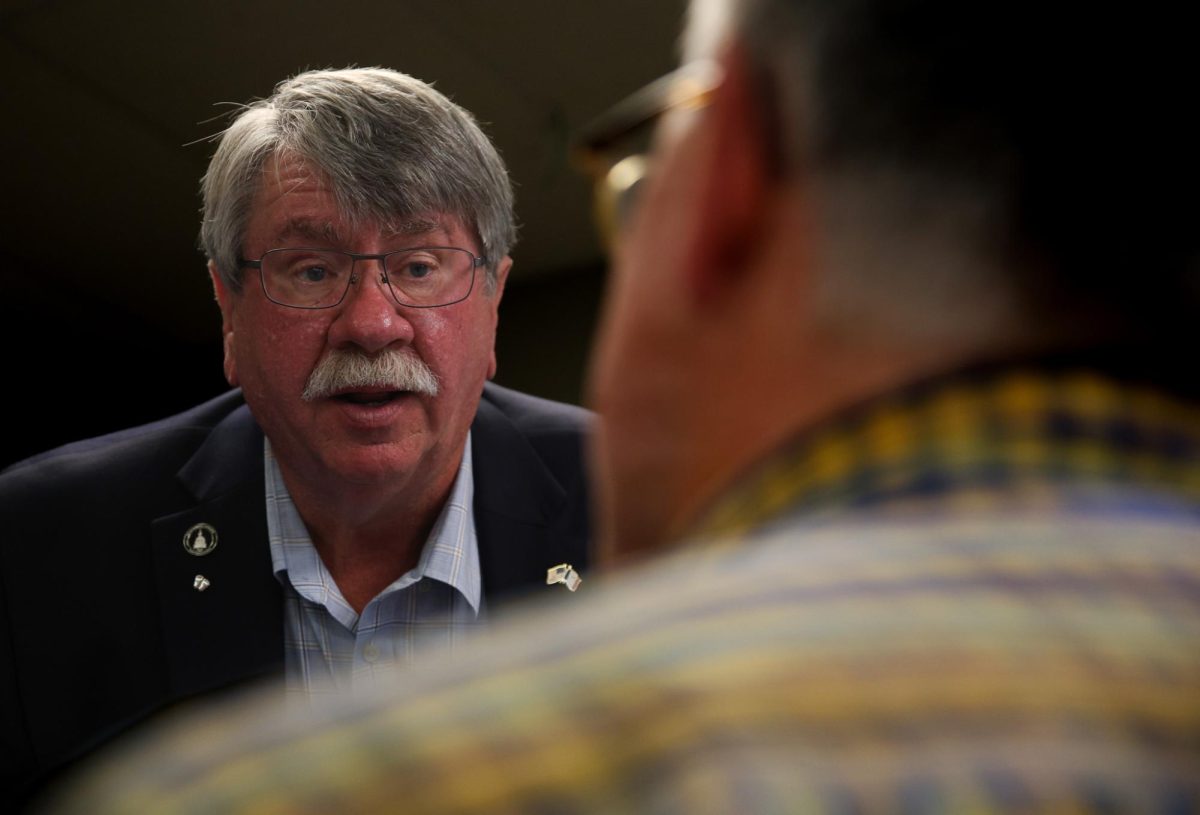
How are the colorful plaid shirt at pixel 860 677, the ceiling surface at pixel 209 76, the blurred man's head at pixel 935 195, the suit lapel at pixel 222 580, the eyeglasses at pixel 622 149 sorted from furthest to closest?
the ceiling surface at pixel 209 76, the suit lapel at pixel 222 580, the eyeglasses at pixel 622 149, the blurred man's head at pixel 935 195, the colorful plaid shirt at pixel 860 677

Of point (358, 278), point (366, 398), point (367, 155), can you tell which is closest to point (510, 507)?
→ point (366, 398)

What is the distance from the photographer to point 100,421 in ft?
18.4

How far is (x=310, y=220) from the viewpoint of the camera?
1.51 m

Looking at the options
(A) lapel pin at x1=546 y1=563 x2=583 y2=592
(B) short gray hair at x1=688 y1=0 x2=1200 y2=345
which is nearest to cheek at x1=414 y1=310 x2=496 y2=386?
(A) lapel pin at x1=546 y1=563 x2=583 y2=592

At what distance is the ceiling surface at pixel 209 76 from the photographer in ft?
10.2

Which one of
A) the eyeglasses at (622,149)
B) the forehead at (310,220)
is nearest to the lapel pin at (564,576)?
the forehead at (310,220)

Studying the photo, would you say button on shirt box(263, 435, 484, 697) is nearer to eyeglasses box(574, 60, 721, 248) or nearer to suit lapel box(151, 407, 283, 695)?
suit lapel box(151, 407, 283, 695)

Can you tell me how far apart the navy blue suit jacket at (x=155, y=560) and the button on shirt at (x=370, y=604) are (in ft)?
Answer: 0.06

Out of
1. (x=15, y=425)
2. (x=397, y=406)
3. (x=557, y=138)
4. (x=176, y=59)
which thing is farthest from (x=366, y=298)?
(x=15, y=425)

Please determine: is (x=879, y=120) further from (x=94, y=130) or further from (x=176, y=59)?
(x=94, y=130)

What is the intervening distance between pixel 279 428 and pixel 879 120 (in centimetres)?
121

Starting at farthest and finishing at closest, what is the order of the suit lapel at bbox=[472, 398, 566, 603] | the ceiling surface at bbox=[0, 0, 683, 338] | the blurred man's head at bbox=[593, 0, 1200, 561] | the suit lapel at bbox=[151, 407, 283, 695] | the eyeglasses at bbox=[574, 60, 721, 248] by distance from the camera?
the ceiling surface at bbox=[0, 0, 683, 338] < the suit lapel at bbox=[472, 398, 566, 603] < the suit lapel at bbox=[151, 407, 283, 695] < the eyeglasses at bbox=[574, 60, 721, 248] < the blurred man's head at bbox=[593, 0, 1200, 561]

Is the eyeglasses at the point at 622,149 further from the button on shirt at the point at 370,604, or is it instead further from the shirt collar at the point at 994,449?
the button on shirt at the point at 370,604

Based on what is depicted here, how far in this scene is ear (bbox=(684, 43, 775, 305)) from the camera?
17.1 inches
